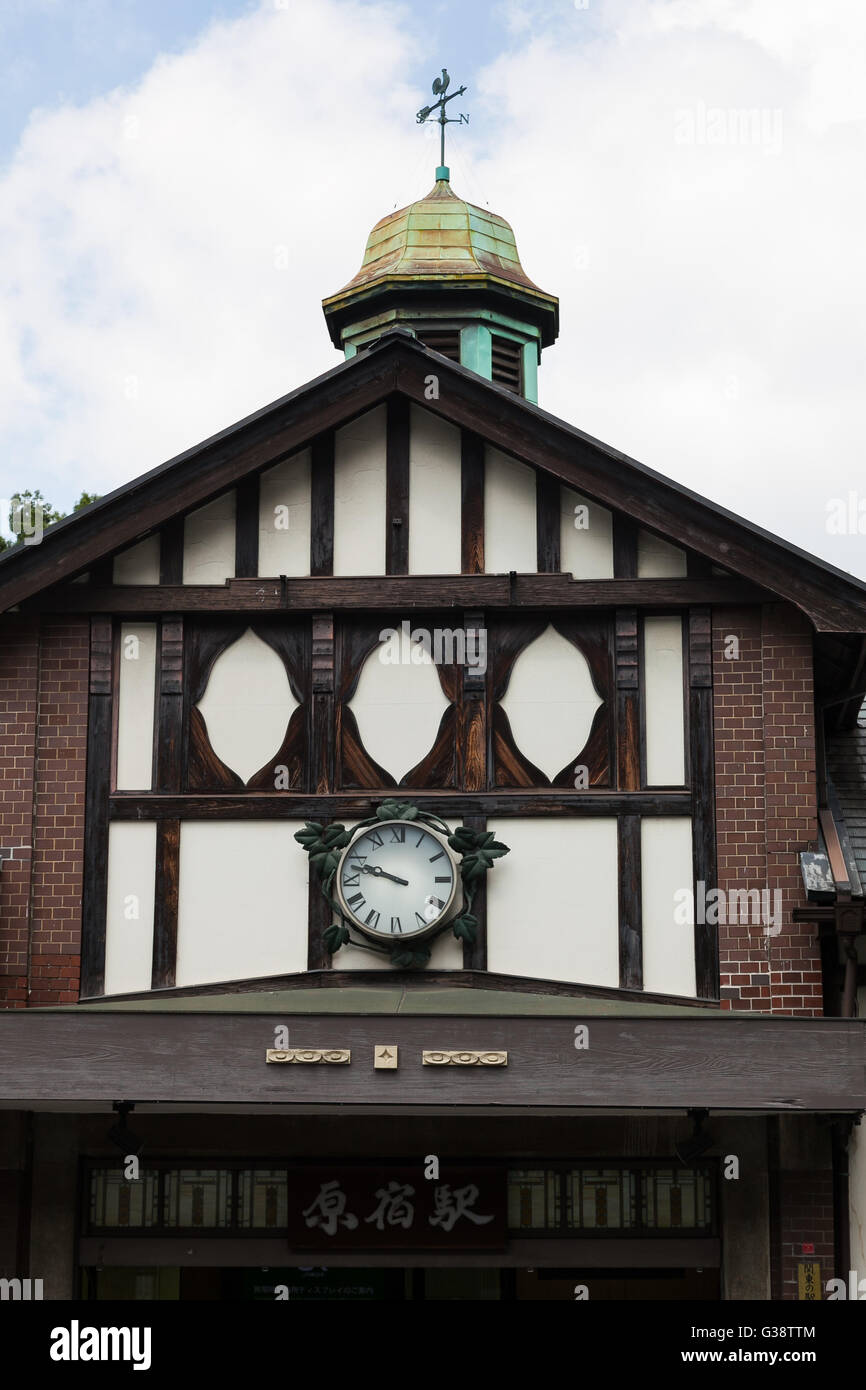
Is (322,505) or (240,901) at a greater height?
(322,505)

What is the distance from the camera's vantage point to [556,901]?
527 inches

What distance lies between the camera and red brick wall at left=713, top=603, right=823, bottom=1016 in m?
13.2

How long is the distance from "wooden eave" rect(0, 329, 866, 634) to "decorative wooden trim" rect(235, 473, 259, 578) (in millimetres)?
241

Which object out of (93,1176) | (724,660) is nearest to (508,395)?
(724,660)

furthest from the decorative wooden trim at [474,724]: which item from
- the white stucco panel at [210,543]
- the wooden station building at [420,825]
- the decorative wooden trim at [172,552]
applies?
the decorative wooden trim at [172,552]

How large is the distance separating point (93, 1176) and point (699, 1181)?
15.3ft

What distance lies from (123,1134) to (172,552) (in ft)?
15.2

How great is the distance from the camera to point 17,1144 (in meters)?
13.2

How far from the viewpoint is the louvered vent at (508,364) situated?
1950cm

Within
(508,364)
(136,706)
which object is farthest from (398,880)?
(508,364)

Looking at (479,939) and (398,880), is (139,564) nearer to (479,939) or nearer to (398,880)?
(398,880)

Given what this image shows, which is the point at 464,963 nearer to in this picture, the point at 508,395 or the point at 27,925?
the point at 27,925

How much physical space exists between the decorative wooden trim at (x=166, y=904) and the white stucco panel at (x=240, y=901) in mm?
47

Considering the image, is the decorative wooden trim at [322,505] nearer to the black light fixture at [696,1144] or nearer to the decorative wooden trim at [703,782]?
the decorative wooden trim at [703,782]
